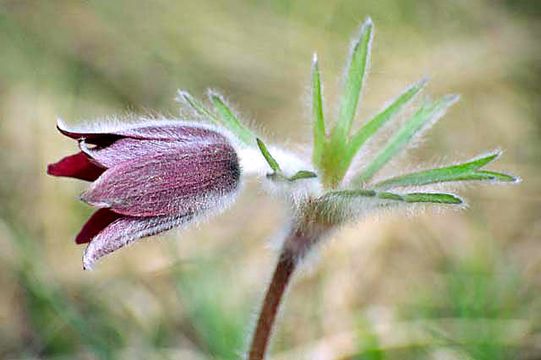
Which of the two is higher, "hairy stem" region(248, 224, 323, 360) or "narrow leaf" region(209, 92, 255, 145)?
"narrow leaf" region(209, 92, 255, 145)

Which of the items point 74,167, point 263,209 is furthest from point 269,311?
point 263,209

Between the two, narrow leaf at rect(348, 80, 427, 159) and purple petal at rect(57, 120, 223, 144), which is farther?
narrow leaf at rect(348, 80, 427, 159)

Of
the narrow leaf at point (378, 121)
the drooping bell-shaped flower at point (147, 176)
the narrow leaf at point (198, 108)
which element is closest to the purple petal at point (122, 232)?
the drooping bell-shaped flower at point (147, 176)

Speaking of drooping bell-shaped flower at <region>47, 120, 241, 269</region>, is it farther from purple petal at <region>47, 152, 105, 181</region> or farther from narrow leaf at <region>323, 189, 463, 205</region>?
narrow leaf at <region>323, 189, 463, 205</region>

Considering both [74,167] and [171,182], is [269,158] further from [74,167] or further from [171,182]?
[74,167]

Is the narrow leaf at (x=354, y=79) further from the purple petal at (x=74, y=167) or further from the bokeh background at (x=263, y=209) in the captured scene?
the purple petal at (x=74, y=167)

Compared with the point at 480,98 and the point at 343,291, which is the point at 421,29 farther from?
the point at 343,291

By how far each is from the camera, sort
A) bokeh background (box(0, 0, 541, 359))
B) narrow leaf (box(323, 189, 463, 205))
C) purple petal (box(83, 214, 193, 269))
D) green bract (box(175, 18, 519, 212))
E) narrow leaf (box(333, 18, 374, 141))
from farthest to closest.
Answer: bokeh background (box(0, 0, 541, 359)), narrow leaf (box(333, 18, 374, 141)), green bract (box(175, 18, 519, 212)), narrow leaf (box(323, 189, 463, 205)), purple petal (box(83, 214, 193, 269))

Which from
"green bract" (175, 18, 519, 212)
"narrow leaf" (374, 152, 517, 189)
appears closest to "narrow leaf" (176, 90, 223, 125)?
"green bract" (175, 18, 519, 212)
